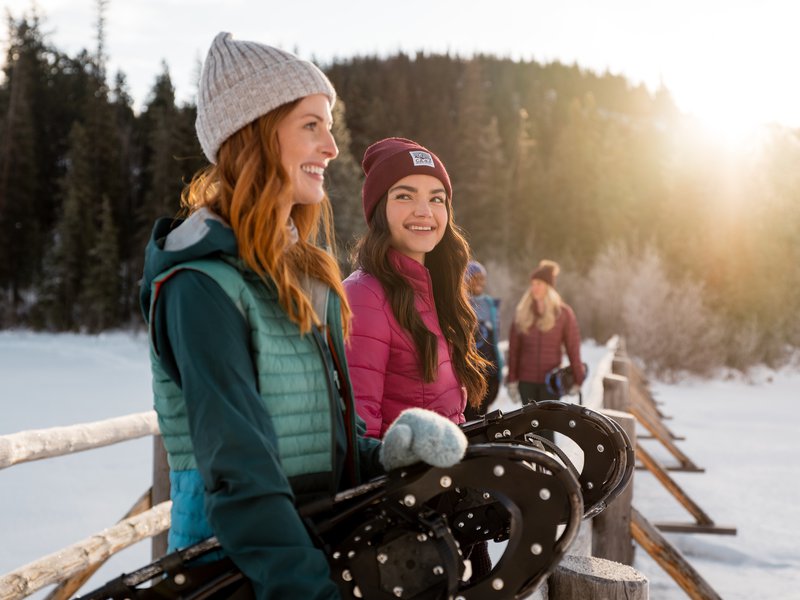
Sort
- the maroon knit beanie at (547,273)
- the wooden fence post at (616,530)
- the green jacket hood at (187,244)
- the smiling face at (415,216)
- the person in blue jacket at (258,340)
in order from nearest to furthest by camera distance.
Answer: the person in blue jacket at (258,340) < the green jacket hood at (187,244) < the smiling face at (415,216) < the wooden fence post at (616,530) < the maroon knit beanie at (547,273)

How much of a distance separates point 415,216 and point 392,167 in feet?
0.64

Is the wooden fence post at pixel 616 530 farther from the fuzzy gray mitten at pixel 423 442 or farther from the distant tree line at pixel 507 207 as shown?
the distant tree line at pixel 507 207

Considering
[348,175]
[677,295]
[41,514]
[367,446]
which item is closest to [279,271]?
[367,446]

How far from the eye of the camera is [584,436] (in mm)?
1794

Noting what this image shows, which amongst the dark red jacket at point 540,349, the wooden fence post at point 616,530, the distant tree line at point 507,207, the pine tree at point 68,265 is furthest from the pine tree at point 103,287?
the wooden fence post at point 616,530

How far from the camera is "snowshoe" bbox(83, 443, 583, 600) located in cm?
128

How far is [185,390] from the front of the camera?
1.26 metres

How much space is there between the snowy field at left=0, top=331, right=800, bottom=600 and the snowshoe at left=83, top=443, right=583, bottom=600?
4398 millimetres

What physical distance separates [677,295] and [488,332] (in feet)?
59.5

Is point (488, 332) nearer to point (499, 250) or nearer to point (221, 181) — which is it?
point (221, 181)

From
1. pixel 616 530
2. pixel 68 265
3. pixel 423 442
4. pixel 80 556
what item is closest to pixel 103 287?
pixel 68 265

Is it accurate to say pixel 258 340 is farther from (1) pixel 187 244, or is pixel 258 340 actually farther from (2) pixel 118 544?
(2) pixel 118 544

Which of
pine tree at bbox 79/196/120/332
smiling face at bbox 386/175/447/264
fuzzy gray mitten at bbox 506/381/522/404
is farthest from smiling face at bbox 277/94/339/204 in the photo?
pine tree at bbox 79/196/120/332

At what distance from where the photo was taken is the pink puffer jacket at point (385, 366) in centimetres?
221
